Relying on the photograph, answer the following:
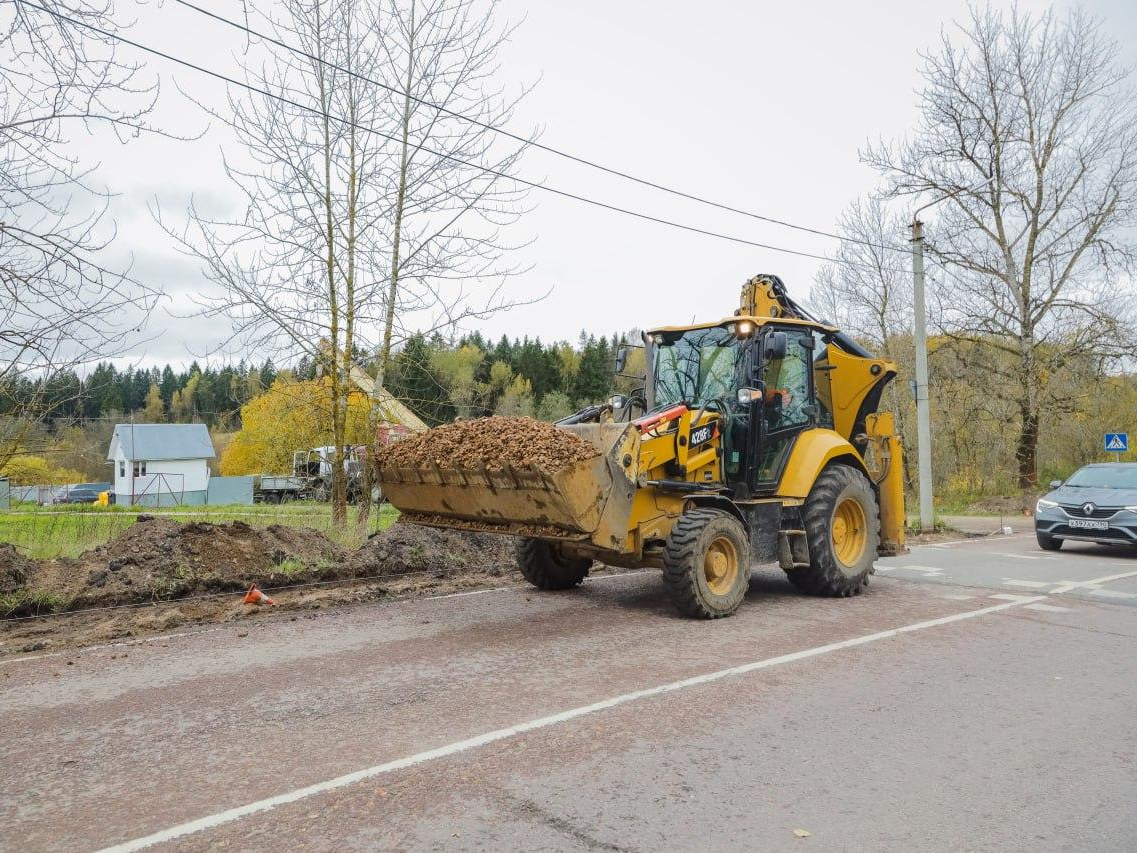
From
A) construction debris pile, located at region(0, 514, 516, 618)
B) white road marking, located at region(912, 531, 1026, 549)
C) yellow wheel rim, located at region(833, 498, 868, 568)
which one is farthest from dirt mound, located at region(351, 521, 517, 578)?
white road marking, located at region(912, 531, 1026, 549)

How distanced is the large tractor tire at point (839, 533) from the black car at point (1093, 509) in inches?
240

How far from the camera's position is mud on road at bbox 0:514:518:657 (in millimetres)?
8148

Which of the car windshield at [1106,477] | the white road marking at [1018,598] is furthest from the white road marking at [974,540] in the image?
the white road marking at [1018,598]

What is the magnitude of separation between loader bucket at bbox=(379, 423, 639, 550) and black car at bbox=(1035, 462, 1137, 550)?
10.1 metres

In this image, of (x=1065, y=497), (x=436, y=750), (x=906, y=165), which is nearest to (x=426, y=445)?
(x=436, y=750)

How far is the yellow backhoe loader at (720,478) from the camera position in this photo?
7.68 m

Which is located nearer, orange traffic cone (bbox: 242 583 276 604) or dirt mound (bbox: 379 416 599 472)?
dirt mound (bbox: 379 416 599 472)

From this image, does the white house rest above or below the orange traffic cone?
above

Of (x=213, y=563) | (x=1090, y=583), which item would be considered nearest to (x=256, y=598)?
(x=213, y=563)

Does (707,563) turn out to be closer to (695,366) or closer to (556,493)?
(556,493)

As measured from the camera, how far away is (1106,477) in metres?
15.3

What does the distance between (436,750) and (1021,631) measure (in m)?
5.87

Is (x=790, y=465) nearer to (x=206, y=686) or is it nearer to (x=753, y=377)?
(x=753, y=377)

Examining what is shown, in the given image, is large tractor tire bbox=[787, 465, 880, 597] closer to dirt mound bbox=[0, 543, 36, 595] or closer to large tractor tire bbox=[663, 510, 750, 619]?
large tractor tire bbox=[663, 510, 750, 619]
